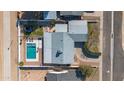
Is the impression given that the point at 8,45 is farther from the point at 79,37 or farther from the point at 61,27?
the point at 79,37

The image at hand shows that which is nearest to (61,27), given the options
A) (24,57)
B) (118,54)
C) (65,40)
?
(65,40)

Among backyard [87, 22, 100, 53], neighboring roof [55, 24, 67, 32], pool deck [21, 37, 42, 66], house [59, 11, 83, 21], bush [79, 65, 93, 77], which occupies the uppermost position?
house [59, 11, 83, 21]

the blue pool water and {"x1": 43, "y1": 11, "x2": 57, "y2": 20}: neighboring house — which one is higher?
{"x1": 43, "y1": 11, "x2": 57, "y2": 20}: neighboring house

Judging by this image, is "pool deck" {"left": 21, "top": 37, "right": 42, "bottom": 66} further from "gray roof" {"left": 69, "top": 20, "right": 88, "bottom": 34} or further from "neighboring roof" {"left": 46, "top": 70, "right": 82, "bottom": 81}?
"gray roof" {"left": 69, "top": 20, "right": 88, "bottom": 34}

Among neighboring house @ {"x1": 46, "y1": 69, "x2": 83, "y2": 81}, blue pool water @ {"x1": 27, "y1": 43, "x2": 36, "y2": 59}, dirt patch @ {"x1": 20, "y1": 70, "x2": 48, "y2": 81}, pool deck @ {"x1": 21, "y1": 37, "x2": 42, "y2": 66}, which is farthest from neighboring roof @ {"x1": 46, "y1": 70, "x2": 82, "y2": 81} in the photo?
blue pool water @ {"x1": 27, "y1": 43, "x2": 36, "y2": 59}

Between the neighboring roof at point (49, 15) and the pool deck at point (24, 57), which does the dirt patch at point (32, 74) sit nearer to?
the pool deck at point (24, 57)

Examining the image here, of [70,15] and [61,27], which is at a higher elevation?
[70,15]
